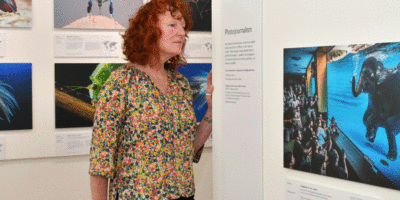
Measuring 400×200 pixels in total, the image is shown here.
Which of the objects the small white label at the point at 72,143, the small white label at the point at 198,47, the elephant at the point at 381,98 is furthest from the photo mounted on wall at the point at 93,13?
the elephant at the point at 381,98

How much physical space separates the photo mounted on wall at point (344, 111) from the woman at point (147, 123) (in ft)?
2.52

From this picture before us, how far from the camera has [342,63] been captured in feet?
4.87

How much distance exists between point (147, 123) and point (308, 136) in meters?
1.09

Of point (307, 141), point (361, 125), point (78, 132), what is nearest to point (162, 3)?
point (307, 141)

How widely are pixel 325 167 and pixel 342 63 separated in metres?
0.40

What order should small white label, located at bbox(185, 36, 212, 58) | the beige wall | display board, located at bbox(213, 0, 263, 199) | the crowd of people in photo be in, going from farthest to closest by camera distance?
small white label, located at bbox(185, 36, 212, 58), the beige wall, display board, located at bbox(213, 0, 263, 199), the crowd of people in photo

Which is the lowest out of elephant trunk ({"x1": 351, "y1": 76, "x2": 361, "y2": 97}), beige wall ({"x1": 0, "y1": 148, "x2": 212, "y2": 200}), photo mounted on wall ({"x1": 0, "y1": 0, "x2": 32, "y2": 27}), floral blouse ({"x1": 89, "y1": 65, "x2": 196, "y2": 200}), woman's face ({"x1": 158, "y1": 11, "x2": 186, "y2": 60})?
beige wall ({"x1": 0, "y1": 148, "x2": 212, "y2": 200})

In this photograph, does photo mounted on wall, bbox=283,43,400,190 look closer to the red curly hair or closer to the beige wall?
the red curly hair

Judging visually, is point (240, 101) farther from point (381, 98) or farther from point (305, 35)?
point (381, 98)

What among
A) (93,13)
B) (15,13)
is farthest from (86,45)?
(15,13)

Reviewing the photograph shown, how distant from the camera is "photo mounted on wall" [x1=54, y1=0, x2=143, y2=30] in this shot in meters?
3.75

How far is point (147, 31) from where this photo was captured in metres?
2.53

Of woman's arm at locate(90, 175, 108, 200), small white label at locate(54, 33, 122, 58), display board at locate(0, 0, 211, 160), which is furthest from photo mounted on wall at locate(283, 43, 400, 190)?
small white label at locate(54, 33, 122, 58)

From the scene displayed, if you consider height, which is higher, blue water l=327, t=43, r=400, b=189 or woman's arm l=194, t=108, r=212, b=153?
blue water l=327, t=43, r=400, b=189
